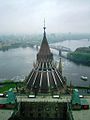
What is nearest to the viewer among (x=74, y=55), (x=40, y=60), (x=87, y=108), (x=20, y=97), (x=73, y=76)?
(x=87, y=108)

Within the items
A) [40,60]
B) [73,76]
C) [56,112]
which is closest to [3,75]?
[73,76]

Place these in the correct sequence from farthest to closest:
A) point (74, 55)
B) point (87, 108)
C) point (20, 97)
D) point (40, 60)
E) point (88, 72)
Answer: point (74, 55)
point (88, 72)
point (40, 60)
point (20, 97)
point (87, 108)

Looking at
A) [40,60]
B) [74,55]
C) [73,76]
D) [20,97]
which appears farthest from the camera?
[74,55]

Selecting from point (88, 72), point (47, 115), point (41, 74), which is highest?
point (41, 74)

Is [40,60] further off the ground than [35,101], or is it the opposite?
[40,60]

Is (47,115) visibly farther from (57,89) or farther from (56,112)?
(57,89)

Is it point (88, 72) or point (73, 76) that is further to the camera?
point (88, 72)

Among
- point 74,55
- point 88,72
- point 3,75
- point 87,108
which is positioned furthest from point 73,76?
point 87,108

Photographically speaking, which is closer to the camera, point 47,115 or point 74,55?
point 47,115

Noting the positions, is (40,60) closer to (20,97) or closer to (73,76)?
(20,97)
